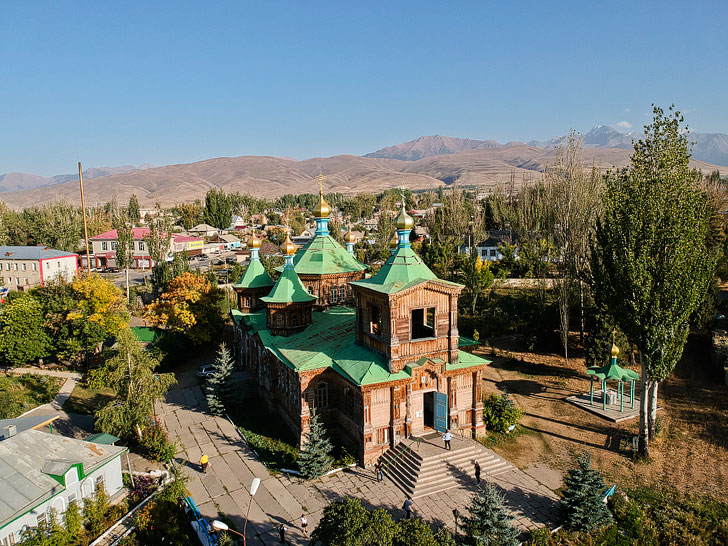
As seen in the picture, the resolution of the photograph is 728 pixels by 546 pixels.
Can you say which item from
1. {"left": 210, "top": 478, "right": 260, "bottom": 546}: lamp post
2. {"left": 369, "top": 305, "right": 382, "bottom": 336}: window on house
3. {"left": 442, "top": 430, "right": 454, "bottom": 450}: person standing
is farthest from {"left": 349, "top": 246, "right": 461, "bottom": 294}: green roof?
{"left": 210, "top": 478, "right": 260, "bottom": 546}: lamp post

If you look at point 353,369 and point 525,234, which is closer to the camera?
point 353,369

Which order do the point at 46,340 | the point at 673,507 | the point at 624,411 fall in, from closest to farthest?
the point at 673,507 < the point at 624,411 < the point at 46,340

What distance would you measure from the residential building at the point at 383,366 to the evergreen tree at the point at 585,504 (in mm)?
5361

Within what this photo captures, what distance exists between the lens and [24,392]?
27375mm

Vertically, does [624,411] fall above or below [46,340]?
below

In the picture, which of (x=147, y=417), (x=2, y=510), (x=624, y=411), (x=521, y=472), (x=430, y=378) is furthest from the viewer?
(x=624, y=411)

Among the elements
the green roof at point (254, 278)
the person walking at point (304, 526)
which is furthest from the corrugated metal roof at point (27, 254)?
the person walking at point (304, 526)

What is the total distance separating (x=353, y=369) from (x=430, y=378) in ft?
10.4

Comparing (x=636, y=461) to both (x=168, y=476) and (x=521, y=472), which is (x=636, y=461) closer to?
(x=521, y=472)

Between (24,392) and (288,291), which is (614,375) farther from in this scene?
(24,392)

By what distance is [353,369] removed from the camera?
61.5 feet

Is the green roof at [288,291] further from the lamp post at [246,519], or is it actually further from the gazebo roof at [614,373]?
the gazebo roof at [614,373]

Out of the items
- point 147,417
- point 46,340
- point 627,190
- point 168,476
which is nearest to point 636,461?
point 627,190

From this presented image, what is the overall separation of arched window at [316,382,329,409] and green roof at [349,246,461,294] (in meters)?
4.58
